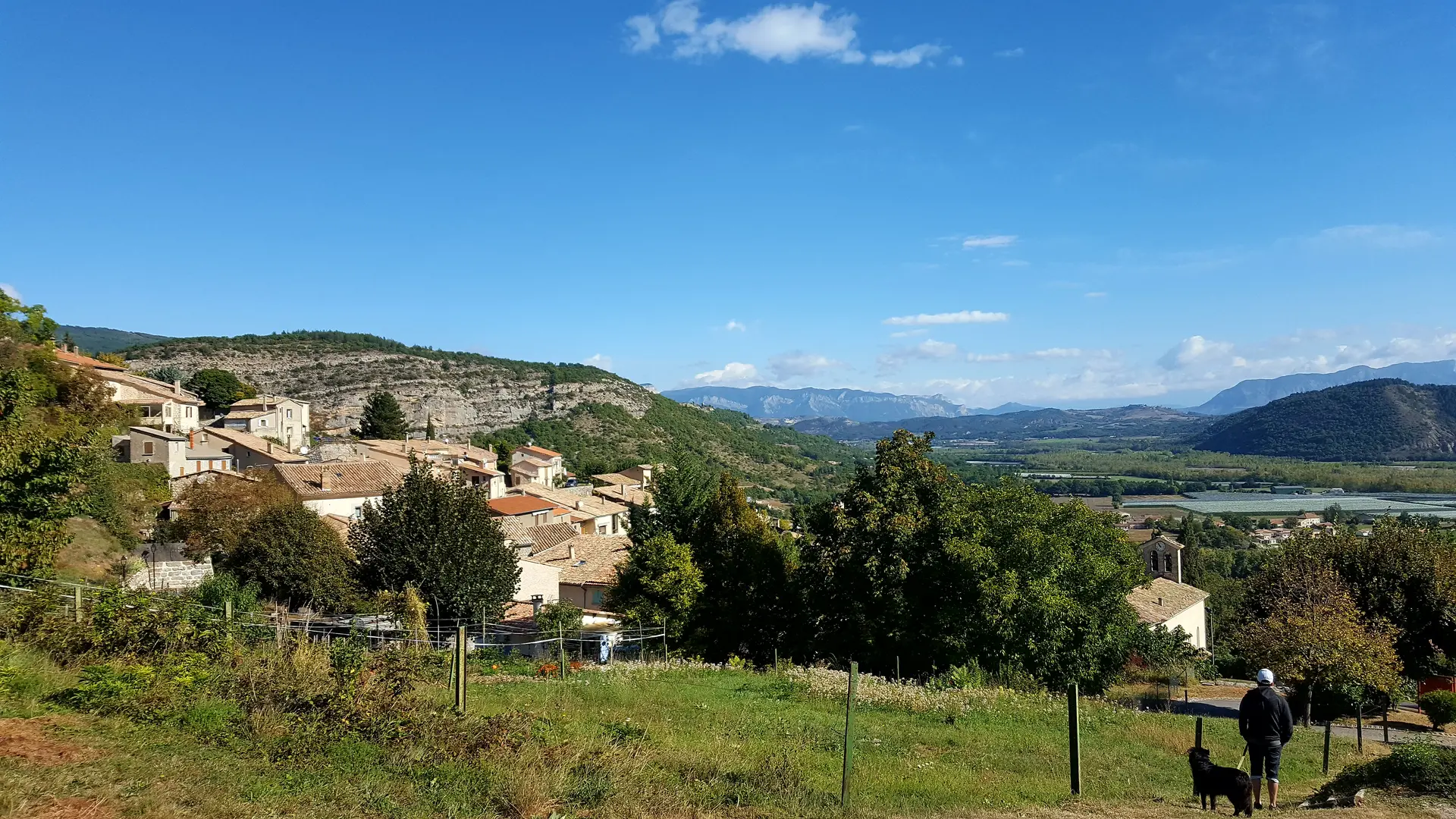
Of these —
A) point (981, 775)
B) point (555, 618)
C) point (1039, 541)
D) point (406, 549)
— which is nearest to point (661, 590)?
point (555, 618)

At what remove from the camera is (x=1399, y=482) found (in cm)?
15388

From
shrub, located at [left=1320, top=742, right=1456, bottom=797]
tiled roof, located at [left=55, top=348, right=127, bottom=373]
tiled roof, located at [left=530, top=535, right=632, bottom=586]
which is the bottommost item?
tiled roof, located at [left=530, top=535, right=632, bottom=586]

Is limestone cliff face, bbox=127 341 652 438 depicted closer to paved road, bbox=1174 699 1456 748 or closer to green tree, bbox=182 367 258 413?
green tree, bbox=182 367 258 413

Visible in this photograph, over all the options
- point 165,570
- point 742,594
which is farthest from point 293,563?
point 742,594

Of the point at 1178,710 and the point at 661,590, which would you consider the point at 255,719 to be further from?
the point at 1178,710

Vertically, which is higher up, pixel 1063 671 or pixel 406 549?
pixel 406 549

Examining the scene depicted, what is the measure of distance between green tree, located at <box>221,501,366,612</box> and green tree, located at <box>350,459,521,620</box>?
1238mm

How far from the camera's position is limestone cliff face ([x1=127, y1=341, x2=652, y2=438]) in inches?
4358

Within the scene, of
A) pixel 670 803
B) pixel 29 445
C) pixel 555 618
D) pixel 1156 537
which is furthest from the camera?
pixel 1156 537

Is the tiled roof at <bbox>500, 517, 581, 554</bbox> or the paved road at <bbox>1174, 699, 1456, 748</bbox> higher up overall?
the tiled roof at <bbox>500, 517, 581, 554</bbox>

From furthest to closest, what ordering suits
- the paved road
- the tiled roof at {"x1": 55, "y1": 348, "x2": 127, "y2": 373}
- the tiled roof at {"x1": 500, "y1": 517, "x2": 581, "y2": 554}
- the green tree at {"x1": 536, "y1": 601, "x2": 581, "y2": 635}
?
the tiled roof at {"x1": 55, "y1": 348, "x2": 127, "y2": 373}, the tiled roof at {"x1": 500, "y1": 517, "x2": 581, "y2": 554}, the green tree at {"x1": 536, "y1": 601, "x2": 581, "y2": 635}, the paved road

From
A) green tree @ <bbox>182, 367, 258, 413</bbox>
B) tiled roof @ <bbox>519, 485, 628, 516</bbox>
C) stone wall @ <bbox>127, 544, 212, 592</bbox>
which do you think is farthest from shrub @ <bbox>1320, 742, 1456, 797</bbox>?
green tree @ <bbox>182, 367, 258, 413</bbox>

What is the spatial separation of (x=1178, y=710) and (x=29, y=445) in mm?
30071

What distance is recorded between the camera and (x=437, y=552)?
23031mm
